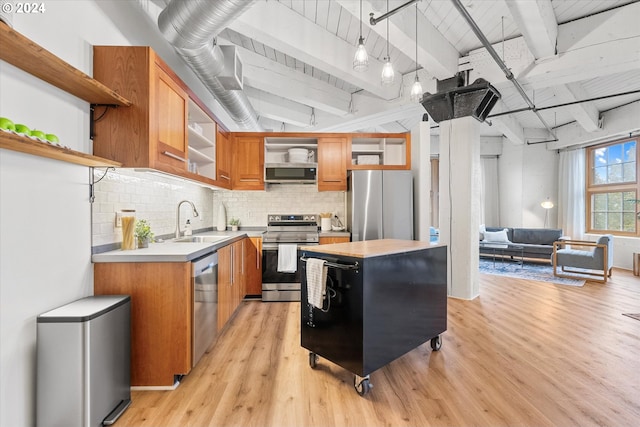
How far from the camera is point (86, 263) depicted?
6.07 ft

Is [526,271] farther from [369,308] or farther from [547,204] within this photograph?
[369,308]

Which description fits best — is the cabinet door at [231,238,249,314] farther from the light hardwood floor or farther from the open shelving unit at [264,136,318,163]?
the open shelving unit at [264,136,318,163]

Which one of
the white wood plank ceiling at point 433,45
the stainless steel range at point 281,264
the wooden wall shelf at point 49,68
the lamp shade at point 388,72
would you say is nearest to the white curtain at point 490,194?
the white wood plank ceiling at point 433,45

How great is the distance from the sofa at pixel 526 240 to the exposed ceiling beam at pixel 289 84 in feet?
15.7

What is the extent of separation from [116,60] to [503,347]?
3.94m

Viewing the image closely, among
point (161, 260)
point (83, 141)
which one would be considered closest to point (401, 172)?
point (161, 260)

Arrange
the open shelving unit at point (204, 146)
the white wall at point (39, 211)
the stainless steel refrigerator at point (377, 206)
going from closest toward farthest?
the white wall at point (39, 211) < the open shelving unit at point (204, 146) < the stainless steel refrigerator at point (377, 206)

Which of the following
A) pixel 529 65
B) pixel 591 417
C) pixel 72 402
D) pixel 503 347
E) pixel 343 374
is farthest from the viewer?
pixel 529 65

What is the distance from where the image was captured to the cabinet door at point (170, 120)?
2.08m

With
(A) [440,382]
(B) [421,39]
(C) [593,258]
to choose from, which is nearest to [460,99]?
(B) [421,39]

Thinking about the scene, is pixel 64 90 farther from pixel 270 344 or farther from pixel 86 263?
pixel 270 344

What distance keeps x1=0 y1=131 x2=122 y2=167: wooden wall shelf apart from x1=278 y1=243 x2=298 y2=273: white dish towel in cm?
227

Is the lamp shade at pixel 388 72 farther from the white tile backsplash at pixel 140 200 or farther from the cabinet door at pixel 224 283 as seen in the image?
the white tile backsplash at pixel 140 200

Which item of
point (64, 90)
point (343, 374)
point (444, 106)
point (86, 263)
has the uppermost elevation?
point (444, 106)
